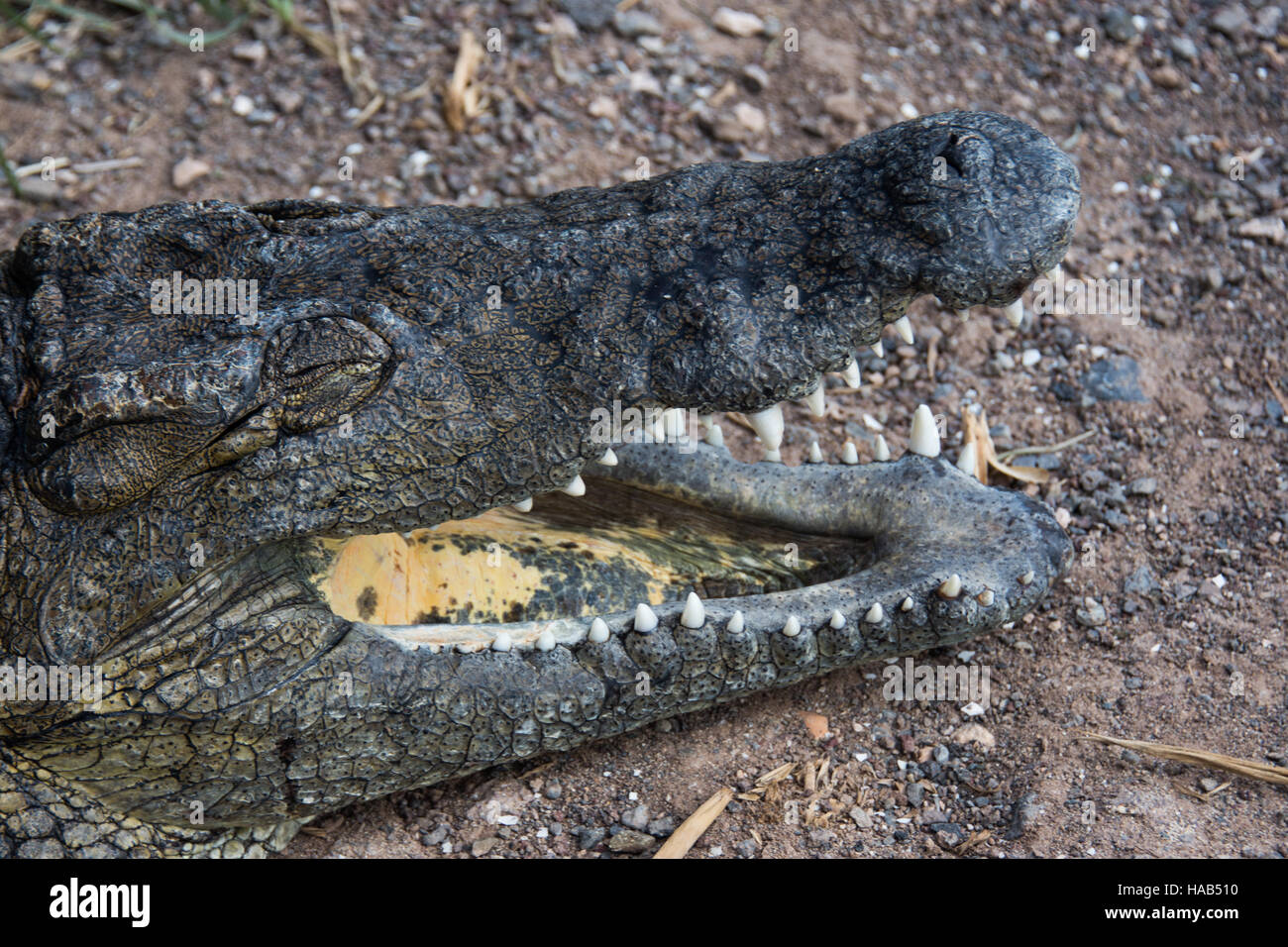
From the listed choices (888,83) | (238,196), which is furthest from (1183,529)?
(238,196)

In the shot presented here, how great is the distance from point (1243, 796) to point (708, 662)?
1.37m

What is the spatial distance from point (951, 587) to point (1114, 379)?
166 cm

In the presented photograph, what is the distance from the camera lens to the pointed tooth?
3000 mm

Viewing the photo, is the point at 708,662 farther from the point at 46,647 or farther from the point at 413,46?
the point at 413,46

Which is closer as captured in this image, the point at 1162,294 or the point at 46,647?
the point at 46,647

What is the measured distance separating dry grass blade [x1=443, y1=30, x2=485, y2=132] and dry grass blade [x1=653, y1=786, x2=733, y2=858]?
10.5ft

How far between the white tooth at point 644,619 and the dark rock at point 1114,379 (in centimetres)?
214

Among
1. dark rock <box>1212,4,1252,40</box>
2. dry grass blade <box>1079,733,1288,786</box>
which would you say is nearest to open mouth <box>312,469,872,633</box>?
dry grass blade <box>1079,733,1288,786</box>

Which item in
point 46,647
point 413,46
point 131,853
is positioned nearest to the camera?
point 46,647

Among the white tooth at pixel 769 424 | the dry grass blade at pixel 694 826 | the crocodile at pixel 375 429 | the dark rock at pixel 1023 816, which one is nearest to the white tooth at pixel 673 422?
the crocodile at pixel 375 429

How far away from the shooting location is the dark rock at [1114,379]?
13.8 feet

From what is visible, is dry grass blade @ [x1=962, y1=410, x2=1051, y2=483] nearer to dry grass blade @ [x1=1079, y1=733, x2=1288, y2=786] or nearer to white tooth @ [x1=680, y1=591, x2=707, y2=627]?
dry grass blade @ [x1=1079, y1=733, x2=1288, y2=786]

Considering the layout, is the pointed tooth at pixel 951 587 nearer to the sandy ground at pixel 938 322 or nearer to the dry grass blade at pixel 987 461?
the sandy ground at pixel 938 322

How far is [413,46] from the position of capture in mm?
5367
